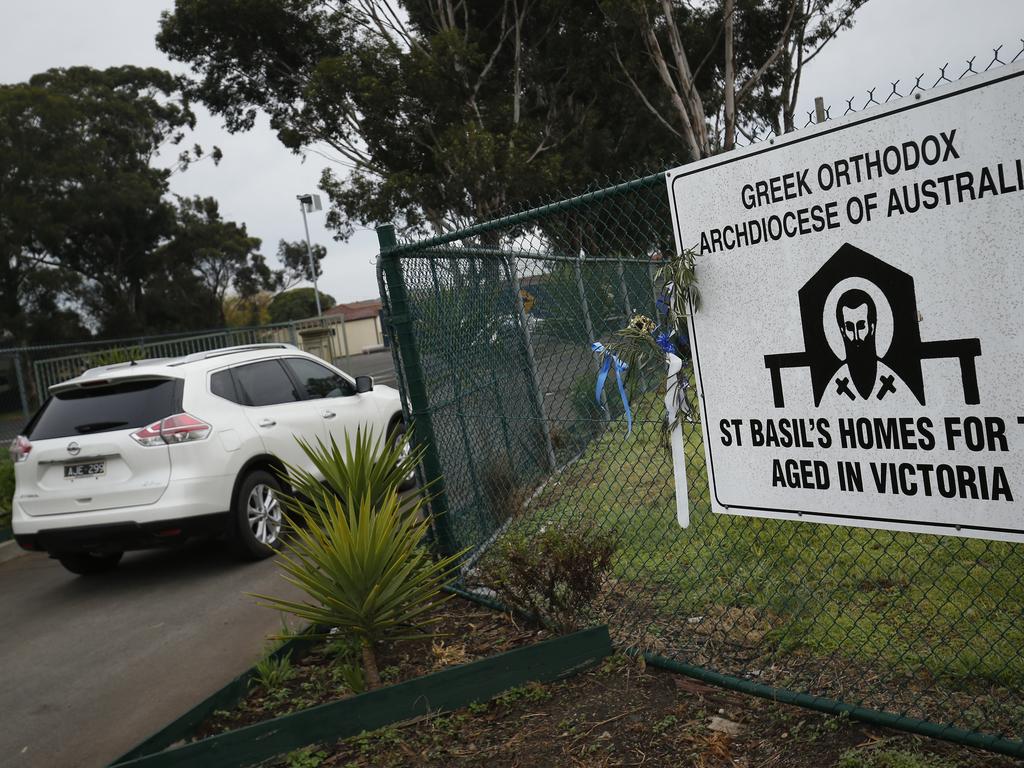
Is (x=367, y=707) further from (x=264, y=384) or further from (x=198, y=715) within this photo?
(x=264, y=384)

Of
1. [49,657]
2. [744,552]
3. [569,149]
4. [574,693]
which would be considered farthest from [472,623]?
[569,149]

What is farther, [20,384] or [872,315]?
[20,384]

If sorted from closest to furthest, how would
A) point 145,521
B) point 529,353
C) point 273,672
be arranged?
point 273,672 → point 529,353 → point 145,521

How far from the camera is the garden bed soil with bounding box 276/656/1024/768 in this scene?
3.24 m

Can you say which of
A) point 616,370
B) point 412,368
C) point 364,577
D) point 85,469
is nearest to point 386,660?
point 364,577

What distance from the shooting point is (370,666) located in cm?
434

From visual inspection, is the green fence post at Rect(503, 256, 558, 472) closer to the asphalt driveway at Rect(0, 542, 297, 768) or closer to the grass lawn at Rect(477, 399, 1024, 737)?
the grass lawn at Rect(477, 399, 1024, 737)

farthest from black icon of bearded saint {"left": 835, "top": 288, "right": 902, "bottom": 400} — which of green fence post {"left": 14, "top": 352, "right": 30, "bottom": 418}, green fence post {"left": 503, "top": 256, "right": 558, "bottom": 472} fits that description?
green fence post {"left": 14, "top": 352, "right": 30, "bottom": 418}

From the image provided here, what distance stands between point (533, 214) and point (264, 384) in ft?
14.7

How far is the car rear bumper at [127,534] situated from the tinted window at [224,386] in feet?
3.37

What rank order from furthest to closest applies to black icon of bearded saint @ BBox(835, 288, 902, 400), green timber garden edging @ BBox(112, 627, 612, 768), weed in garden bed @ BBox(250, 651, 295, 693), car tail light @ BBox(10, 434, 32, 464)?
1. car tail light @ BBox(10, 434, 32, 464)
2. weed in garden bed @ BBox(250, 651, 295, 693)
3. green timber garden edging @ BBox(112, 627, 612, 768)
4. black icon of bearded saint @ BBox(835, 288, 902, 400)

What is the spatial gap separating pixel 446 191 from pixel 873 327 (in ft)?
72.3

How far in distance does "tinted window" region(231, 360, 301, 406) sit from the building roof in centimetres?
5583

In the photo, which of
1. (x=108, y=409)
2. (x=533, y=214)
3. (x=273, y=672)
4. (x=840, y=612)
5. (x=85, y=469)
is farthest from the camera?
(x=108, y=409)
